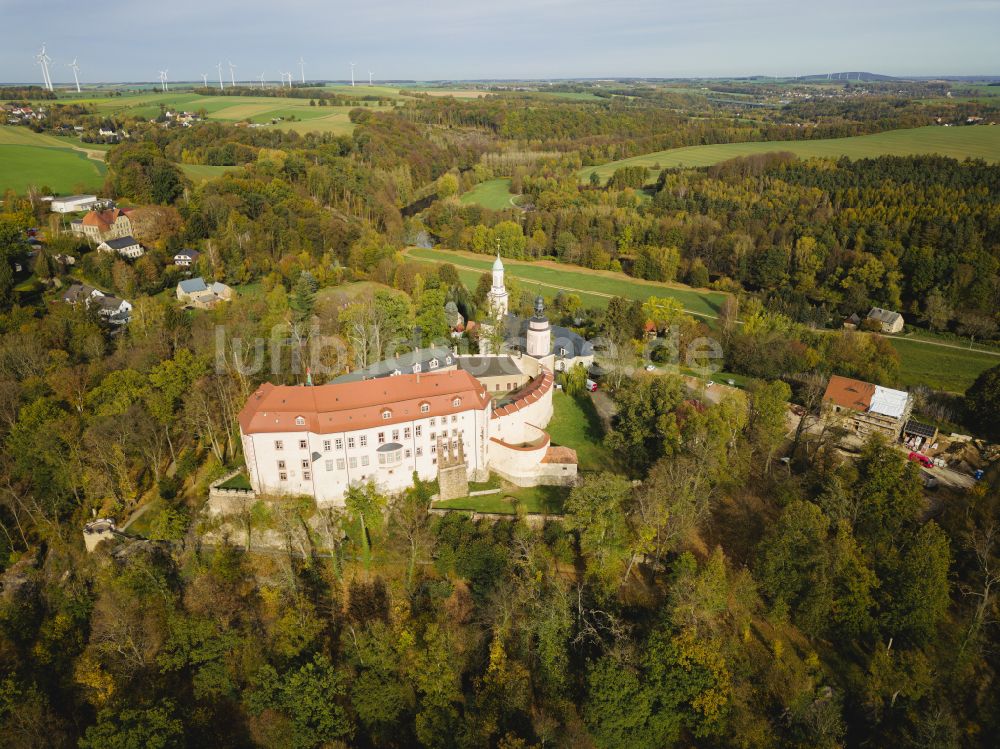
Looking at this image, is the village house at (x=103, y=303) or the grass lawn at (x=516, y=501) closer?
the grass lawn at (x=516, y=501)

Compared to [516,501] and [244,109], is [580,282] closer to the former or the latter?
[516,501]

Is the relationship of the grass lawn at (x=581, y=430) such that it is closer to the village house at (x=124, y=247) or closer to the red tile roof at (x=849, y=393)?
the red tile roof at (x=849, y=393)

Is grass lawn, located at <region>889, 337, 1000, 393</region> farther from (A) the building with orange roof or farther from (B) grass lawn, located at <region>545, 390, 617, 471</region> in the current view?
(A) the building with orange roof

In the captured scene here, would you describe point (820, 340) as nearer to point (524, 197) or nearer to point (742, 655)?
point (742, 655)

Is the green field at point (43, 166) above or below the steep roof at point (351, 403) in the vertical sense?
above

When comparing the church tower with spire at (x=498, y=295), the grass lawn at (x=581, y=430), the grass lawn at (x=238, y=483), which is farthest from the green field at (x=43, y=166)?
the grass lawn at (x=581, y=430)
